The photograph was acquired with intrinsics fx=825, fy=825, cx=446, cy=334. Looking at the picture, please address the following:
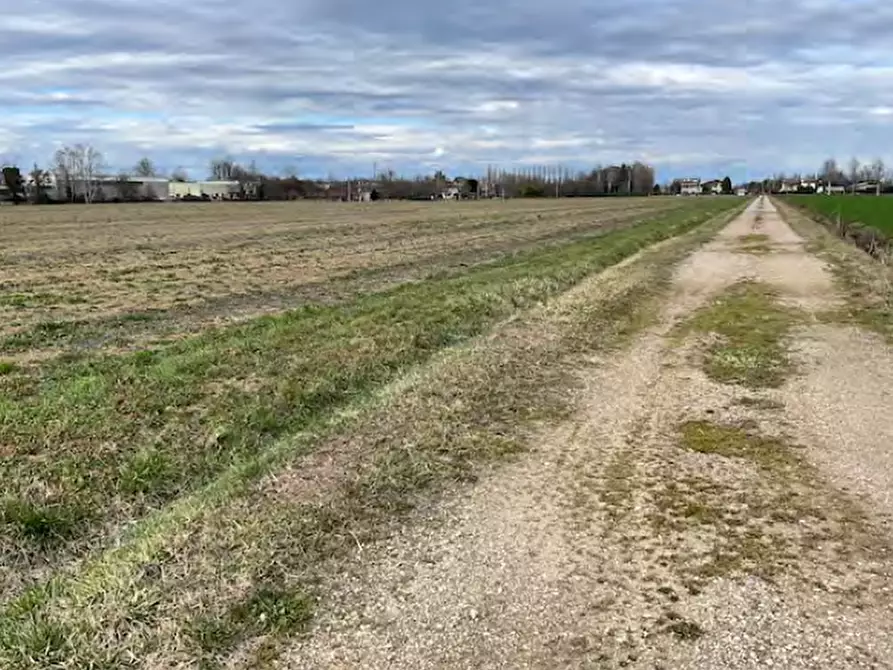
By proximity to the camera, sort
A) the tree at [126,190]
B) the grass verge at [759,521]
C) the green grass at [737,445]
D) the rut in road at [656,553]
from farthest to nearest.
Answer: the tree at [126,190] < the green grass at [737,445] < the grass verge at [759,521] < the rut in road at [656,553]

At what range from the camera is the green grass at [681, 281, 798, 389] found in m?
9.45

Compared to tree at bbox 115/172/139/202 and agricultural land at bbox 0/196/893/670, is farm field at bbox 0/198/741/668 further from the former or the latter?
tree at bbox 115/172/139/202

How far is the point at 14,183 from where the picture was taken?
131500 millimetres

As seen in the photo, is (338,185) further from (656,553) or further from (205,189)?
(656,553)

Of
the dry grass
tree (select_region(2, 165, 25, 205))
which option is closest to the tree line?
tree (select_region(2, 165, 25, 205))

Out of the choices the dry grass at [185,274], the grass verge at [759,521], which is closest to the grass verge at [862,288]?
the grass verge at [759,521]

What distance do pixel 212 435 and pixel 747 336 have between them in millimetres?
8068

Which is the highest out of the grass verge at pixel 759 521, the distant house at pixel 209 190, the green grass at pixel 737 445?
the distant house at pixel 209 190

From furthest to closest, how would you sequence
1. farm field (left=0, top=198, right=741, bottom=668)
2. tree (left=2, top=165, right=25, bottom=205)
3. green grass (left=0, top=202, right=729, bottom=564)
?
tree (left=2, top=165, right=25, bottom=205)
green grass (left=0, top=202, right=729, bottom=564)
farm field (left=0, top=198, right=741, bottom=668)

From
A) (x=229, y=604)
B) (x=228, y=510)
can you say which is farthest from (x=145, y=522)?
(x=229, y=604)

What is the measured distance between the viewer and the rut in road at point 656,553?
379cm

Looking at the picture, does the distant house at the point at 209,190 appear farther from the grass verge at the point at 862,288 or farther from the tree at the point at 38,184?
the grass verge at the point at 862,288

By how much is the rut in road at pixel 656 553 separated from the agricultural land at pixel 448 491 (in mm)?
20

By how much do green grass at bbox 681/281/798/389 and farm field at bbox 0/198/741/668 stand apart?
1423mm
